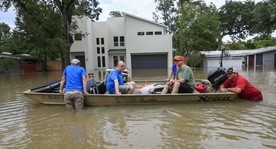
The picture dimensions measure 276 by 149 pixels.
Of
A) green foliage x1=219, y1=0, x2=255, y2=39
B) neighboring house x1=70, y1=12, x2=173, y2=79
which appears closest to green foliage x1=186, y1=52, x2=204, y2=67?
neighboring house x1=70, y1=12, x2=173, y2=79

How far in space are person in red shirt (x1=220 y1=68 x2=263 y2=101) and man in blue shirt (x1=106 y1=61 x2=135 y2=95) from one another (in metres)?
2.64

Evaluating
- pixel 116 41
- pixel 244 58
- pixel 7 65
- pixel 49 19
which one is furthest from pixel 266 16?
pixel 7 65

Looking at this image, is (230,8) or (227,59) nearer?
(227,59)

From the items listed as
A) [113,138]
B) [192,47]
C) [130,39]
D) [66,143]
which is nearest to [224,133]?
[113,138]

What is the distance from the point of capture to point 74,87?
23.7 feet

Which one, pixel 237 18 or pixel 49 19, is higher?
pixel 237 18

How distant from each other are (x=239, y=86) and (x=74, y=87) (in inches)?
171

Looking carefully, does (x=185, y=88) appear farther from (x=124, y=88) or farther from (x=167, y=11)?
(x=167, y=11)

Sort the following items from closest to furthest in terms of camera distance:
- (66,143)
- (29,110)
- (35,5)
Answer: (66,143) < (29,110) < (35,5)

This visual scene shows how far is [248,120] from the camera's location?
6.13m

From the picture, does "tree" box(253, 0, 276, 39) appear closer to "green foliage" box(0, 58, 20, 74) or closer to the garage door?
the garage door

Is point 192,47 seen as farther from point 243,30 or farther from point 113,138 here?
point 113,138

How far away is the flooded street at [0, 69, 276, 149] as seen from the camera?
4812 millimetres

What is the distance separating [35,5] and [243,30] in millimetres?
43020
